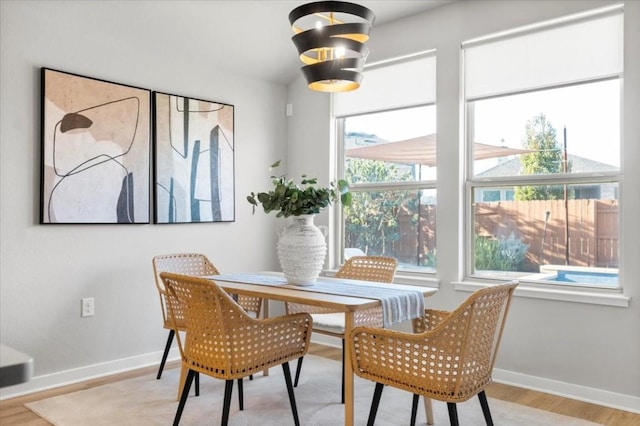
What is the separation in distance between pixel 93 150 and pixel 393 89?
2.19 m

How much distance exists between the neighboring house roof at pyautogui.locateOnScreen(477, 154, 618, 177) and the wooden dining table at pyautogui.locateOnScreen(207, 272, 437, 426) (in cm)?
123

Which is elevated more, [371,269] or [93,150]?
[93,150]

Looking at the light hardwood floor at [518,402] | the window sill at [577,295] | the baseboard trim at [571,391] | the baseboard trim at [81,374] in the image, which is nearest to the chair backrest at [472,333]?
the light hardwood floor at [518,402]

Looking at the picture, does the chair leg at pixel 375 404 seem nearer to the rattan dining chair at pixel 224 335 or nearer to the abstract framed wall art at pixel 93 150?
the rattan dining chair at pixel 224 335

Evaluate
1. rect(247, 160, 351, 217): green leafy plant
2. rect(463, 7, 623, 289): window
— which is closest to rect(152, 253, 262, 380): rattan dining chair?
rect(247, 160, 351, 217): green leafy plant

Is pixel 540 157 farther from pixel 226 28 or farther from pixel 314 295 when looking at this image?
pixel 226 28

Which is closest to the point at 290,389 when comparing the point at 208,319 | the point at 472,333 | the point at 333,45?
the point at 208,319

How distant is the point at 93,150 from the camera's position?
11.0 ft

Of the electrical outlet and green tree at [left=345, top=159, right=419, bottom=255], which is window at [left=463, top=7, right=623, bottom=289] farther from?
the electrical outlet

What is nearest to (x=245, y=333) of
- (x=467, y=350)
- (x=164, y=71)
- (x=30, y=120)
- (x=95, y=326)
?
(x=467, y=350)

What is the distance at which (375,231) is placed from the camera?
420 cm

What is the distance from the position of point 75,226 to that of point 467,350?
2536 mm

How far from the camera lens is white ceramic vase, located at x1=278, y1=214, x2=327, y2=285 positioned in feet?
8.83

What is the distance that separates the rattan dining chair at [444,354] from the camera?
1.90 meters
